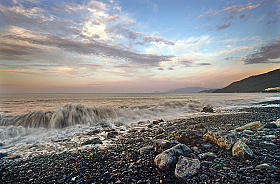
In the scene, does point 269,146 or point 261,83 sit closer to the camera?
point 269,146

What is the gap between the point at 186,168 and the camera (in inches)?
129

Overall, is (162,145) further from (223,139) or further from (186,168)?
(223,139)

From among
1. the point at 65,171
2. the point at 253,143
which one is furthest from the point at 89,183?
the point at 253,143

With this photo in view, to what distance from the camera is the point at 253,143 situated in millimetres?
4703

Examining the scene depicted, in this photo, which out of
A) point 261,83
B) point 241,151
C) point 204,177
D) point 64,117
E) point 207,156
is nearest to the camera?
point 204,177

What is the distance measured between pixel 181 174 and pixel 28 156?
5.53 metres

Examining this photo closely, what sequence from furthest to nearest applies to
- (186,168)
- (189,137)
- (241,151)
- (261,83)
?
(261,83)
(189,137)
(241,151)
(186,168)

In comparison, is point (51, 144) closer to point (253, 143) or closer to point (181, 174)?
point (181, 174)

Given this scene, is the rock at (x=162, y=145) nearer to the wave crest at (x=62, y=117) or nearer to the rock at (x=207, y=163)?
the rock at (x=207, y=163)

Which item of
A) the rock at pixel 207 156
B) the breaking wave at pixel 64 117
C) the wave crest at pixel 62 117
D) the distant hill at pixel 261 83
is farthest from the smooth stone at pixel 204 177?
the distant hill at pixel 261 83

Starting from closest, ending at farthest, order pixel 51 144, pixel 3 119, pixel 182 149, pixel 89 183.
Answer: pixel 89 183
pixel 182 149
pixel 51 144
pixel 3 119

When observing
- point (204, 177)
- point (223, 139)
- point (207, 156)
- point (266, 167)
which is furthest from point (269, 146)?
point (204, 177)

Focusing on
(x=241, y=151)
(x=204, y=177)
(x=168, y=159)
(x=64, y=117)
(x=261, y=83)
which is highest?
(x=261, y=83)

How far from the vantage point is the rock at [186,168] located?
3156 millimetres
